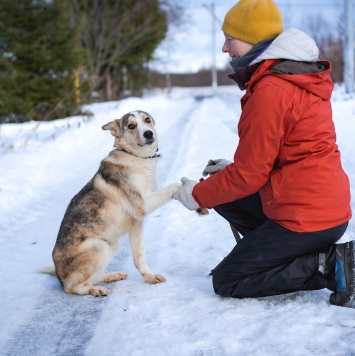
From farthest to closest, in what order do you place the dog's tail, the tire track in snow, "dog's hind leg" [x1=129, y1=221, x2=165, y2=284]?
the dog's tail → "dog's hind leg" [x1=129, y1=221, x2=165, y2=284] → the tire track in snow

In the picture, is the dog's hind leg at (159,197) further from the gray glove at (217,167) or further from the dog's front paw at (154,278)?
the dog's front paw at (154,278)

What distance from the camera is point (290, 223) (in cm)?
304

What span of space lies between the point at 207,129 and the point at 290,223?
9.28 m

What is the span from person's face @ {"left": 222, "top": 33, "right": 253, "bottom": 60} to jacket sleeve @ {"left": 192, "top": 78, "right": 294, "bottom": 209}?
358 mm

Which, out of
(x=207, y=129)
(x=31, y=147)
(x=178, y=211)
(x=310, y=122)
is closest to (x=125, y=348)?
(x=310, y=122)

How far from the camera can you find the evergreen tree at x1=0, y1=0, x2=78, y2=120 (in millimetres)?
14375

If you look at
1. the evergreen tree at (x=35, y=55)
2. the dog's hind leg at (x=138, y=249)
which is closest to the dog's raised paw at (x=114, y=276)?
the dog's hind leg at (x=138, y=249)

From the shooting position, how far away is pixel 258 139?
9.61 ft

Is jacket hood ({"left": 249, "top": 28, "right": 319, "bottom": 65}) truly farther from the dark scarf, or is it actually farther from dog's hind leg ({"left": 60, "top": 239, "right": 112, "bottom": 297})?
dog's hind leg ({"left": 60, "top": 239, "right": 112, "bottom": 297})

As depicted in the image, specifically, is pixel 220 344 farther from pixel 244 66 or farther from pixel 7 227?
pixel 7 227

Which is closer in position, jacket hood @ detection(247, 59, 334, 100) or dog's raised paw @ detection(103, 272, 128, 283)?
jacket hood @ detection(247, 59, 334, 100)

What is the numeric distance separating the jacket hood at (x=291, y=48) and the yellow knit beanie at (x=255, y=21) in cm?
13

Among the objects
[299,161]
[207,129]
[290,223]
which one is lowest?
[207,129]

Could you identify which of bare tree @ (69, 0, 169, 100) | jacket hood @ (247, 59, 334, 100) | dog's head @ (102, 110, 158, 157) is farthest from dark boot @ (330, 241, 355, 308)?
bare tree @ (69, 0, 169, 100)
